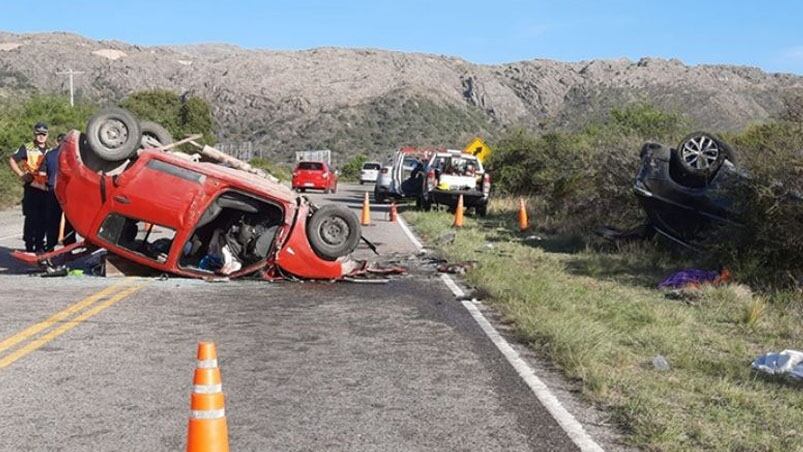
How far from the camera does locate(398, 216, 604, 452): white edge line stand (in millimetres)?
5914

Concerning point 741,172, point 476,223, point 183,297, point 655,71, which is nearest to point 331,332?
point 183,297

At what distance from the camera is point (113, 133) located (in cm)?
1228

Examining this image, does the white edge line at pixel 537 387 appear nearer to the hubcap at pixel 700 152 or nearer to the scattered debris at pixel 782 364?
the scattered debris at pixel 782 364

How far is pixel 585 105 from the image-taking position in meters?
89.2

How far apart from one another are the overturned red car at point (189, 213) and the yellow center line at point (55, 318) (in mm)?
831

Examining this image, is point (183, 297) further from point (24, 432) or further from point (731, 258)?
point (731, 258)

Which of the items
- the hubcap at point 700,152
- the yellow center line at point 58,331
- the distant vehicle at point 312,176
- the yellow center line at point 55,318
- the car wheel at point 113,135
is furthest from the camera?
the distant vehicle at point 312,176

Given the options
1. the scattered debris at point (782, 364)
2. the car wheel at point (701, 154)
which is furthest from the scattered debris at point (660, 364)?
the car wheel at point (701, 154)

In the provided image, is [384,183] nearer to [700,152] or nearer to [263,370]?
[700,152]

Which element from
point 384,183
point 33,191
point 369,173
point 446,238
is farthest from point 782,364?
point 369,173

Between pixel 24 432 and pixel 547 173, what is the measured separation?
1001 inches

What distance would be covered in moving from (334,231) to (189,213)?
1.85 metres

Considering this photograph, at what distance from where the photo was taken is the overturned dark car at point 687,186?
49.0 ft

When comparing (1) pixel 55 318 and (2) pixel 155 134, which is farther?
(2) pixel 155 134
